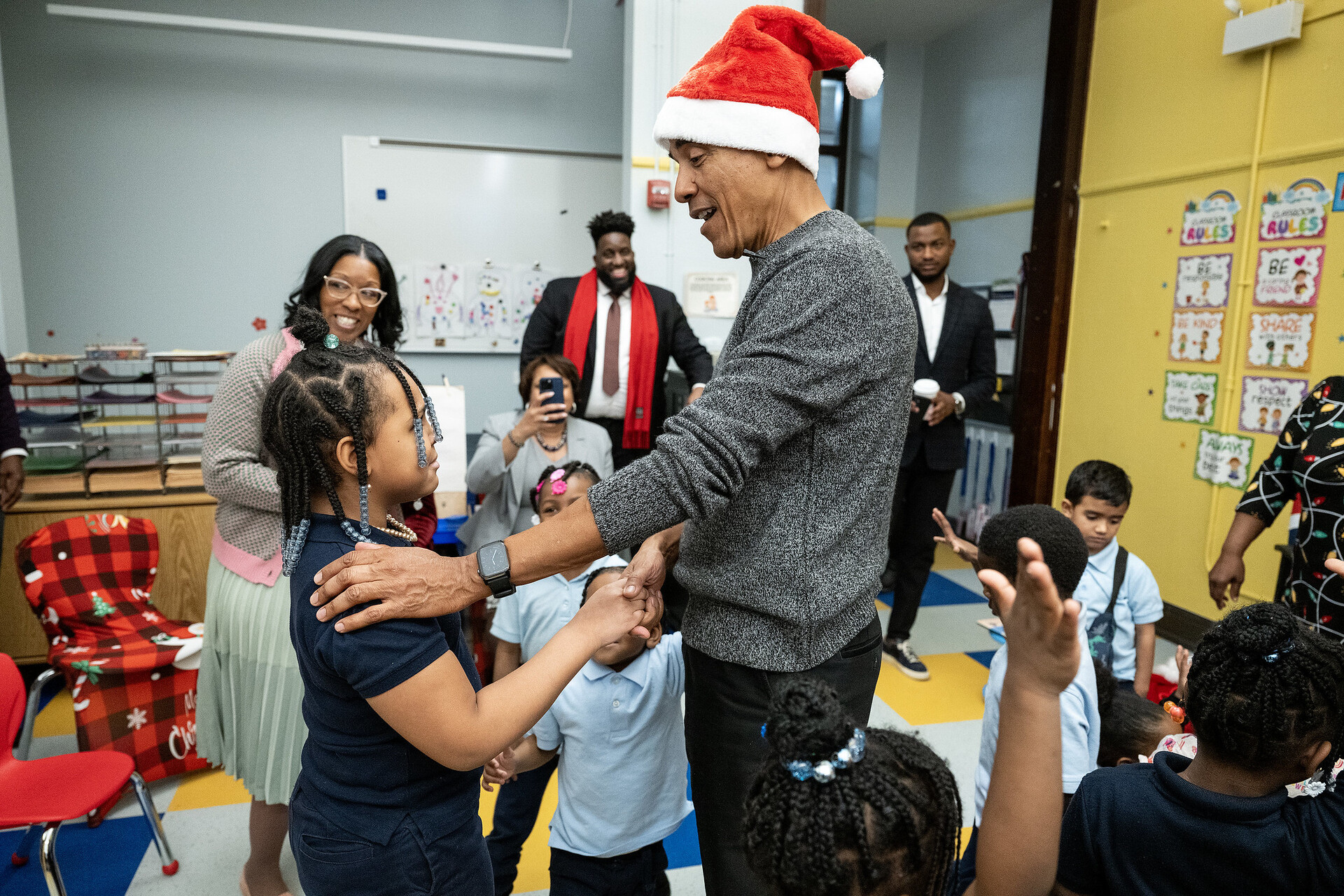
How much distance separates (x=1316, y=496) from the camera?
183cm

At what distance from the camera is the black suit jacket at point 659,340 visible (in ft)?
10.5

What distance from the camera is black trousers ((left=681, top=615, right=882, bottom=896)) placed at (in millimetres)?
1090

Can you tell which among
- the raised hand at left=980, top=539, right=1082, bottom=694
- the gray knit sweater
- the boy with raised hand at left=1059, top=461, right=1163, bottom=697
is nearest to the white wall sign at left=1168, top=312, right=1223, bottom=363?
the boy with raised hand at left=1059, top=461, right=1163, bottom=697

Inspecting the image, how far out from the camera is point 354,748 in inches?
39.8

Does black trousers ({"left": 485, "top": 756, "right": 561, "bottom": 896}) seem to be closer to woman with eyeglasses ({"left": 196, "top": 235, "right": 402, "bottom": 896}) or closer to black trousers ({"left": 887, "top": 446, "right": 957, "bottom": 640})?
woman with eyeglasses ({"left": 196, "top": 235, "right": 402, "bottom": 896})

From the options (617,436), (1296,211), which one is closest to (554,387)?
(617,436)

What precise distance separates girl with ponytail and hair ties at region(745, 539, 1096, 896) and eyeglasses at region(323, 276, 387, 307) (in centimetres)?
145

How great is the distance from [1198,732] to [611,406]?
2.51 meters

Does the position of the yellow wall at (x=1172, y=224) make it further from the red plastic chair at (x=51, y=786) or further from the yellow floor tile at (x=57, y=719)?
the yellow floor tile at (x=57, y=719)

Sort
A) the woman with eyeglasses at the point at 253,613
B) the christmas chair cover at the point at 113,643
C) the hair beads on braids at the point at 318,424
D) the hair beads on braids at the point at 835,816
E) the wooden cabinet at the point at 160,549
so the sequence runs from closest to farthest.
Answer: the hair beads on braids at the point at 835,816 → the hair beads on braids at the point at 318,424 → the woman with eyeglasses at the point at 253,613 → the christmas chair cover at the point at 113,643 → the wooden cabinet at the point at 160,549

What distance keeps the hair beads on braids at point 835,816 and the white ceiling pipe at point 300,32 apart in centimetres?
439

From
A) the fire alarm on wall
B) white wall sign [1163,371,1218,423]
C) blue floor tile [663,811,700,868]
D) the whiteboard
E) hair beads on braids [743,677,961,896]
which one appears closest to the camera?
hair beads on braids [743,677,961,896]

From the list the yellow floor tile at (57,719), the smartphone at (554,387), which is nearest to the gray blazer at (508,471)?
the smartphone at (554,387)

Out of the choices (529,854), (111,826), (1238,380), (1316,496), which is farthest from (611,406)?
(1238,380)
